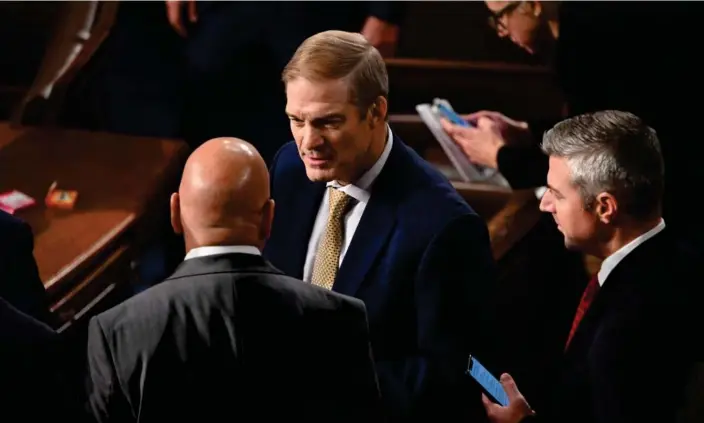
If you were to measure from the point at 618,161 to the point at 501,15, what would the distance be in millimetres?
1747

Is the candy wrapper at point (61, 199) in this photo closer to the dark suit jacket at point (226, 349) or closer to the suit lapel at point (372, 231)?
the suit lapel at point (372, 231)

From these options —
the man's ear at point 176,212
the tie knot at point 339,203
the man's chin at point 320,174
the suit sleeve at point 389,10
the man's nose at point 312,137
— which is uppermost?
the suit sleeve at point 389,10

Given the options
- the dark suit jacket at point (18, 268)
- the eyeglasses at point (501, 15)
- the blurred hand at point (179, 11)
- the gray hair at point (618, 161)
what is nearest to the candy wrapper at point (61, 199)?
the dark suit jacket at point (18, 268)

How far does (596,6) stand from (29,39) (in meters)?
2.58

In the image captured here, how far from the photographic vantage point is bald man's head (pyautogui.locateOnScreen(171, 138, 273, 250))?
1780 mm

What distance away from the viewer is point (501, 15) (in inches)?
150

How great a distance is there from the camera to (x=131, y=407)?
5.76ft

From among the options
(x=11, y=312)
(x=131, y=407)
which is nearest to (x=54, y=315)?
(x=11, y=312)

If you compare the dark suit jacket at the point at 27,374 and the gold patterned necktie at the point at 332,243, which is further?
the gold patterned necktie at the point at 332,243

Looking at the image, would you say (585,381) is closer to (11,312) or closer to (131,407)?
(131,407)

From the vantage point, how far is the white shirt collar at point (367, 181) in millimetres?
2327

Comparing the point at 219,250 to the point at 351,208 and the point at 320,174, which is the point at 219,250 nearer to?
the point at 320,174

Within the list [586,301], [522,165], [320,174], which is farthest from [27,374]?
[522,165]

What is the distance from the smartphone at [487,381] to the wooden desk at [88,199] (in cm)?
115
